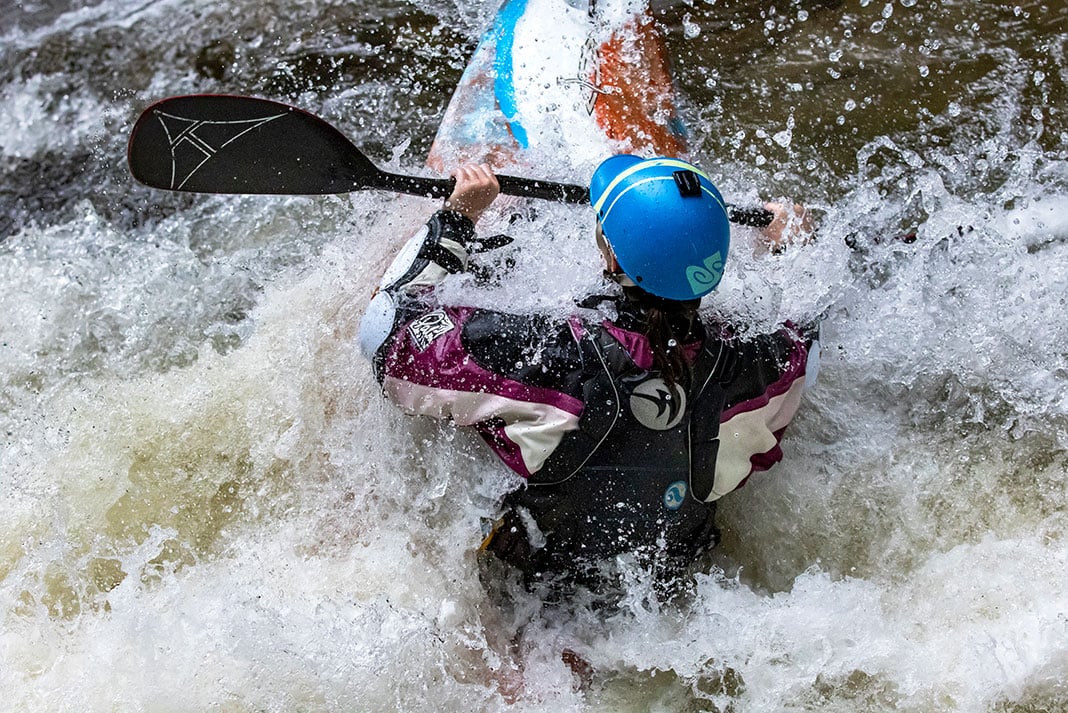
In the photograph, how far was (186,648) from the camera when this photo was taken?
243cm

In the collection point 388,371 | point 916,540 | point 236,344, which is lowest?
point 916,540

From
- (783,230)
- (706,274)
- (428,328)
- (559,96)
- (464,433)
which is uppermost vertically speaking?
(706,274)

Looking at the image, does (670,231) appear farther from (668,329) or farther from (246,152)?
(246,152)

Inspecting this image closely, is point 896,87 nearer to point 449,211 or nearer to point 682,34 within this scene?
point 682,34

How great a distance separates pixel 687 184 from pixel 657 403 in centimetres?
47

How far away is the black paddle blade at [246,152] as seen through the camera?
2719 mm

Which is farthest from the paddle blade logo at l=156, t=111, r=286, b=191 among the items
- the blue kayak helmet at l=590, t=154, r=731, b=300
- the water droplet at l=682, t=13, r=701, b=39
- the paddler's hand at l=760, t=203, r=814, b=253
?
the water droplet at l=682, t=13, r=701, b=39

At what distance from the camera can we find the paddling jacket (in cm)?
219

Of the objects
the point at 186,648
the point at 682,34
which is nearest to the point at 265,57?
the point at 682,34

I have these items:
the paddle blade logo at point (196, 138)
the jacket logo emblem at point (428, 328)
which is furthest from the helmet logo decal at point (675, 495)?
the paddle blade logo at point (196, 138)

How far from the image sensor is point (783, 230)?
2.92 m

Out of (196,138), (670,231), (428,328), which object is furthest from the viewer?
(196,138)

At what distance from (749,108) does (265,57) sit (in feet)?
6.48

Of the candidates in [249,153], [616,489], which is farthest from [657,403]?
[249,153]
